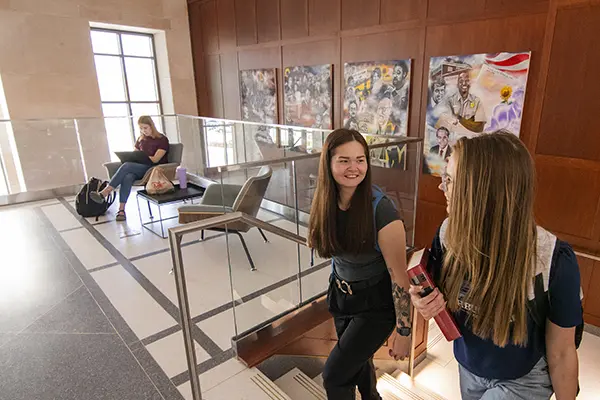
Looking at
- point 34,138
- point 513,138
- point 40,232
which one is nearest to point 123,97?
point 34,138

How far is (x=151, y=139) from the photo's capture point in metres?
5.18

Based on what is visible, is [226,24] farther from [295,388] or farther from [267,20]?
[295,388]

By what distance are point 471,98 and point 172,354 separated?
3.73m

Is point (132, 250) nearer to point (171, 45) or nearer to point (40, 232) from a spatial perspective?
point (40, 232)

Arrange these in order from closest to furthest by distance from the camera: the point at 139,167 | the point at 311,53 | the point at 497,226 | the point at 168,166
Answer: the point at 497,226 < the point at 168,166 < the point at 139,167 < the point at 311,53

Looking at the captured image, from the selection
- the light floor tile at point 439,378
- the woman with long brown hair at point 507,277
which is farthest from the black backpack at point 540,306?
the light floor tile at point 439,378

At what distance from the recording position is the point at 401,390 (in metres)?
3.44

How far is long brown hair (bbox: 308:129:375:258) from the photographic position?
1.57 m

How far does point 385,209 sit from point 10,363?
2526 mm

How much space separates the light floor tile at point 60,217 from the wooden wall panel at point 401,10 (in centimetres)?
482

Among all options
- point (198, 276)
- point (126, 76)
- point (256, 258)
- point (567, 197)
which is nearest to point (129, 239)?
point (198, 276)

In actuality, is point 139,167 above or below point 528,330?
below

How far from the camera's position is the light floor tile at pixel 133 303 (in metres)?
2.73

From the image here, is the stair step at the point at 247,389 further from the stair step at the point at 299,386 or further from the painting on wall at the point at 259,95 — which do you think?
the painting on wall at the point at 259,95
